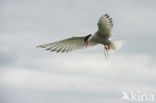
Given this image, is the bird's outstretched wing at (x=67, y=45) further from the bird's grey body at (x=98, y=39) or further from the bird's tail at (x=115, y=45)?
the bird's tail at (x=115, y=45)

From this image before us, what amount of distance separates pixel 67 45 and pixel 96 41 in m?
1.16

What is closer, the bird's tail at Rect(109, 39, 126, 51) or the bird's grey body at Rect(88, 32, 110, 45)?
the bird's grey body at Rect(88, 32, 110, 45)

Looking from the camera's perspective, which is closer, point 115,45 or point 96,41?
point 96,41

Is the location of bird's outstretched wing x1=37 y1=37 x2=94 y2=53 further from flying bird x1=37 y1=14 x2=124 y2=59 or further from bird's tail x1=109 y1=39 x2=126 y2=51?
bird's tail x1=109 y1=39 x2=126 y2=51

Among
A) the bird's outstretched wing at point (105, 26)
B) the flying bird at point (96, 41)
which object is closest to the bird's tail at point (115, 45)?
the flying bird at point (96, 41)

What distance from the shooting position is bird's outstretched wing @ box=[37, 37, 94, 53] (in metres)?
14.6

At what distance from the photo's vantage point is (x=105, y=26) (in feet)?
49.8

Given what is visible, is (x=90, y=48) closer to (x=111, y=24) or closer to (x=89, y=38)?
(x=89, y=38)

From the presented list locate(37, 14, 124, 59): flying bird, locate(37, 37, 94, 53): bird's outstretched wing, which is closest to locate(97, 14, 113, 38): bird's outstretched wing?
locate(37, 14, 124, 59): flying bird

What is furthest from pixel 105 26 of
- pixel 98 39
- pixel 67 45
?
pixel 67 45

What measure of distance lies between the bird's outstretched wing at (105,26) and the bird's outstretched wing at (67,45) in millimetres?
805

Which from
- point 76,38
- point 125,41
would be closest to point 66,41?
point 76,38

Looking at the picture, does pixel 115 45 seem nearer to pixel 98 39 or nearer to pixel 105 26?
pixel 98 39

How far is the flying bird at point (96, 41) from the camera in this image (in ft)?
48.9
